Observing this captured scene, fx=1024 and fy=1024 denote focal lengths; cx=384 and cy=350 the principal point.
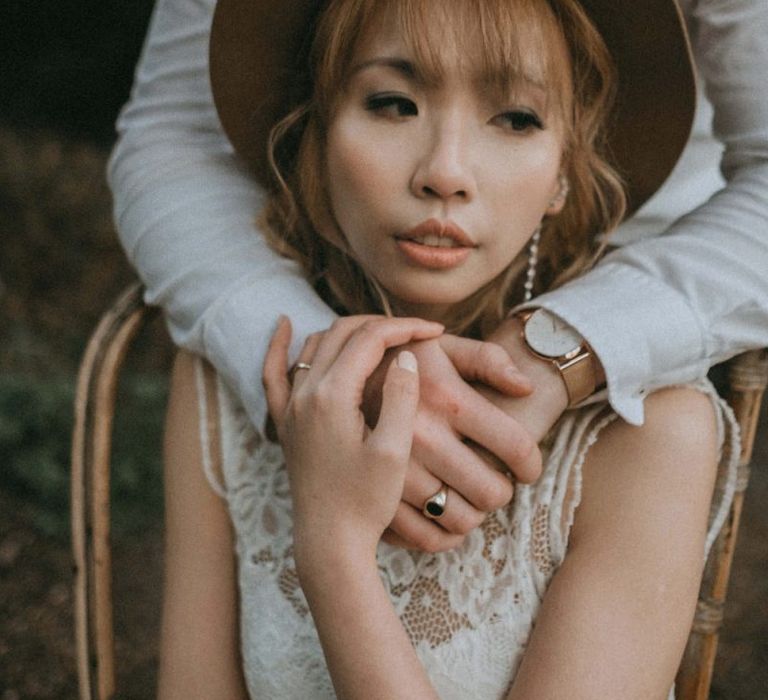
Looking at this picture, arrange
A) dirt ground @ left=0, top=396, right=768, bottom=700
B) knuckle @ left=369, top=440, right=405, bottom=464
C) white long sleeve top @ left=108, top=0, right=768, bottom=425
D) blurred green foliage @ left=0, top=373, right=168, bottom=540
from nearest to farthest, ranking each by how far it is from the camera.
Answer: knuckle @ left=369, top=440, right=405, bottom=464
white long sleeve top @ left=108, top=0, right=768, bottom=425
dirt ground @ left=0, top=396, right=768, bottom=700
blurred green foliage @ left=0, top=373, right=168, bottom=540

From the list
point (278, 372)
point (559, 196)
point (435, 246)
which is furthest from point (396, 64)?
point (278, 372)

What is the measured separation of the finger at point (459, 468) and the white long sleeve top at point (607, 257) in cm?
20

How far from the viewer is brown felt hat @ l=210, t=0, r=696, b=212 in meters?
1.54

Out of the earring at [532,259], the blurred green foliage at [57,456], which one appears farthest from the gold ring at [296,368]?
the blurred green foliage at [57,456]

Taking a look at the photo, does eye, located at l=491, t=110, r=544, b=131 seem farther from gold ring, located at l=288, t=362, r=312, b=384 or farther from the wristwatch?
gold ring, located at l=288, t=362, r=312, b=384

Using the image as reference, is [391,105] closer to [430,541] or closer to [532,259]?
[532,259]

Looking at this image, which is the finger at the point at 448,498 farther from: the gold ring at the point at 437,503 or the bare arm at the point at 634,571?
the bare arm at the point at 634,571

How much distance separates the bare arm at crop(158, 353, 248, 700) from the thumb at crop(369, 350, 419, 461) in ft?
1.70

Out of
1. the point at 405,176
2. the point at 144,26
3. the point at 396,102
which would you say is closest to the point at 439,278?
the point at 405,176

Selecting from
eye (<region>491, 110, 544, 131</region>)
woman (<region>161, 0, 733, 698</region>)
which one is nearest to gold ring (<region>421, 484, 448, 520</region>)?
woman (<region>161, 0, 733, 698</region>)

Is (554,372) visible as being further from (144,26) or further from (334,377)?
(144,26)

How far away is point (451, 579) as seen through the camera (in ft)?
5.02

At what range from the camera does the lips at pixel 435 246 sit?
58.7 inches

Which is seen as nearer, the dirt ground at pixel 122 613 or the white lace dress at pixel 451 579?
the white lace dress at pixel 451 579
